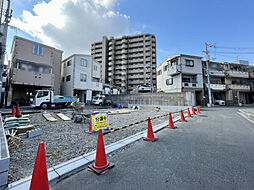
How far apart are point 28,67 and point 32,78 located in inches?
69.8

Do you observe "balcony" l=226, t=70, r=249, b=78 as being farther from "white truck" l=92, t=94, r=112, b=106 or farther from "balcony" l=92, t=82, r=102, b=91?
"balcony" l=92, t=82, r=102, b=91

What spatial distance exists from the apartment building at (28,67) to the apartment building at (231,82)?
102ft

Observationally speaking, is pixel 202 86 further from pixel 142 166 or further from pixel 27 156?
pixel 27 156

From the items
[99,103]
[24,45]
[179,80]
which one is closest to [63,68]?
[24,45]

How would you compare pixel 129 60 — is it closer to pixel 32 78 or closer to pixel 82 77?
pixel 82 77

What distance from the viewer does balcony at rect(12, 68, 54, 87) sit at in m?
15.4

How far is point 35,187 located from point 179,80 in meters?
25.2

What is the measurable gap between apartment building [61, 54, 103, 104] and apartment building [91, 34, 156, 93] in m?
22.9

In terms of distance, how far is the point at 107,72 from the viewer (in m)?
53.4

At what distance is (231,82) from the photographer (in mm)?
27297

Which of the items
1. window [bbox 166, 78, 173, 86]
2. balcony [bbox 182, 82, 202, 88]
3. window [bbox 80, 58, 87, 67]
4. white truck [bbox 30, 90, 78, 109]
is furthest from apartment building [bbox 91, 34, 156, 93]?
white truck [bbox 30, 90, 78, 109]

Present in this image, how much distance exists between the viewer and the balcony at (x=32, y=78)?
15398mm

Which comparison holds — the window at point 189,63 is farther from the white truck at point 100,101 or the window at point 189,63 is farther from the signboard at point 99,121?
the signboard at point 99,121

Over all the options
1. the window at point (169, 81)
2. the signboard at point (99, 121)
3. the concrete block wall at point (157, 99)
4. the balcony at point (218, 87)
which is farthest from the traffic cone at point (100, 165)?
the balcony at point (218, 87)
